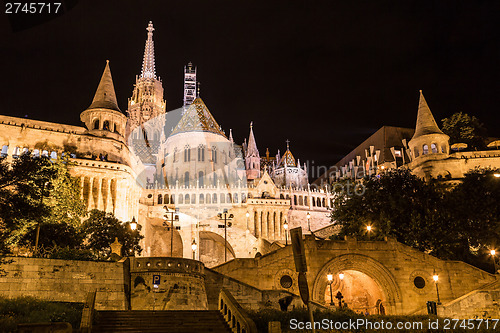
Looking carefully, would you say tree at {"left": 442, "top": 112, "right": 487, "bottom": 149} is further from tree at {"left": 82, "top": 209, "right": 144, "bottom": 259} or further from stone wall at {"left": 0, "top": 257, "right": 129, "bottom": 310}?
stone wall at {"left": 0, "top": 257, "right": 129, "bottom": 310}

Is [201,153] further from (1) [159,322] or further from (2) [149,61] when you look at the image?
(1) [159,322]

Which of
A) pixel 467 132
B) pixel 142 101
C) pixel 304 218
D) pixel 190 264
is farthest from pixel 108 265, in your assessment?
→ pixel 142 101

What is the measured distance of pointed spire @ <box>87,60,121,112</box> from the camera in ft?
175

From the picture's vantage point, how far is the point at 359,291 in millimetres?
36719

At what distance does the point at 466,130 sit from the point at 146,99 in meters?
62.9

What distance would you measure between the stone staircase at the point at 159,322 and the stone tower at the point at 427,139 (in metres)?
A: 43.0

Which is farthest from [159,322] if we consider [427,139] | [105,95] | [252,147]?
[252,147]

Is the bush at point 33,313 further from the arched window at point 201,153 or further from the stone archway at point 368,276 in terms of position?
the arched window at point 201,153

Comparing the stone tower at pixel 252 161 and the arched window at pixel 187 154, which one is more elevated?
the stone tower at pixel 252 161

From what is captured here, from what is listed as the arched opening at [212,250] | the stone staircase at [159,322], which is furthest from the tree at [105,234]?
the stone staircase at [159,322]

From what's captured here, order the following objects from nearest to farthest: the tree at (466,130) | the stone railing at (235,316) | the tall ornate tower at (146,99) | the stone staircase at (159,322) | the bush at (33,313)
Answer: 1. the stone railing at (235,316)
2. the bush at (33,313)
3. the stone staircase at (159,322)
4. the tree at (466,130)
5. the tall ornate tower at (146,99)

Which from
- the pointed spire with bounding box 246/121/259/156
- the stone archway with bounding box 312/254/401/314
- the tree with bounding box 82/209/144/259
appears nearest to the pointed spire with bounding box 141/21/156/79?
the pointed spire with bounding box 246/121/259/156

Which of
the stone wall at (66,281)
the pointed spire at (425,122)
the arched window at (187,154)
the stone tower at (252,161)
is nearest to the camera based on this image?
the stone wall at (66,281)

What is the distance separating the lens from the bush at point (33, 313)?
1650cm
